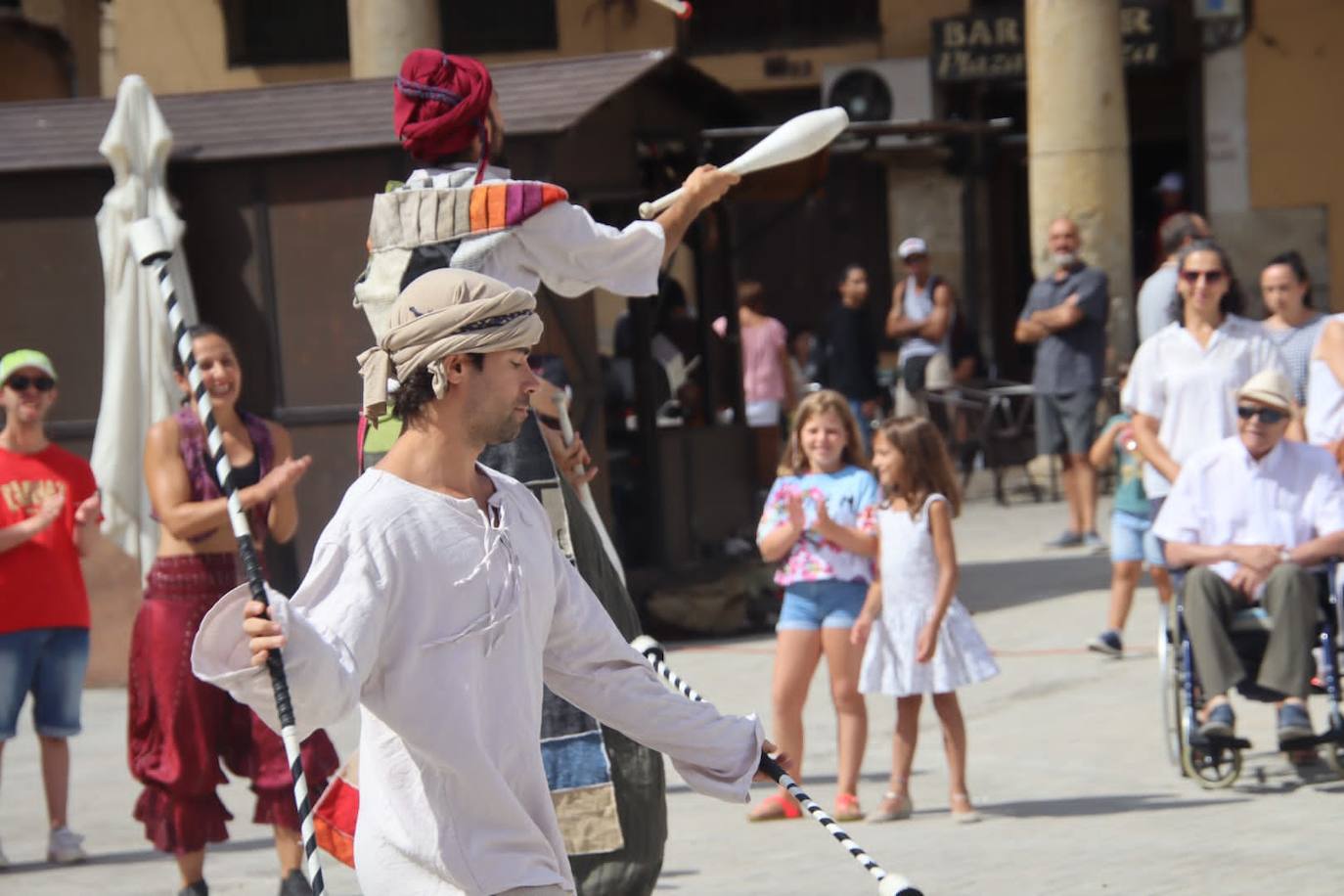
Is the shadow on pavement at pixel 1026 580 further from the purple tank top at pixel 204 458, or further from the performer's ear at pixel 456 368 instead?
the performer's ear at pixel 456 368

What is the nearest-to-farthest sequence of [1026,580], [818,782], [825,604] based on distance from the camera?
[825,604] → [818,782] → [1026,580]

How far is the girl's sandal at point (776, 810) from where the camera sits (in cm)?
780

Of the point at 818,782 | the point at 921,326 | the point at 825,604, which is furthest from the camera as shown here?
the point at 921,326

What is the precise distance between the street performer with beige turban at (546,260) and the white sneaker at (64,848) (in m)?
3.11

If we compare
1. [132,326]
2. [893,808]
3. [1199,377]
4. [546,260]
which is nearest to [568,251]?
[546,260]

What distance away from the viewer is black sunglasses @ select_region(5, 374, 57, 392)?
312 inches

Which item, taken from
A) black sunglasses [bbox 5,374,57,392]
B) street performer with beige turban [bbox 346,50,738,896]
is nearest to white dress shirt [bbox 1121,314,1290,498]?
street performer with beige turban [bbox 346,50,738,896]

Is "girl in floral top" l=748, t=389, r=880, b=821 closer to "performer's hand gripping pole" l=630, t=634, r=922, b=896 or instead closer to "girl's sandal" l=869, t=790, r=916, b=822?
"girl's sandal" l=869, t=790, r=916, b=822

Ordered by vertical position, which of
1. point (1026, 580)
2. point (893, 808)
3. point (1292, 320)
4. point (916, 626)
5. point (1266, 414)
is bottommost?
point (1026, 580)

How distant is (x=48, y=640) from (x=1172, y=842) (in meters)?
3.88

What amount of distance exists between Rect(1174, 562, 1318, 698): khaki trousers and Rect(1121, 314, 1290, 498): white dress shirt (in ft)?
3.49

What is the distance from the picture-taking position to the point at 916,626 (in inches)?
299

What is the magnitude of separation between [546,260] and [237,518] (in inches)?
67.7

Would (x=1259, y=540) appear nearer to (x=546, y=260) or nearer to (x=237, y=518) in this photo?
(x=546, y=260)
